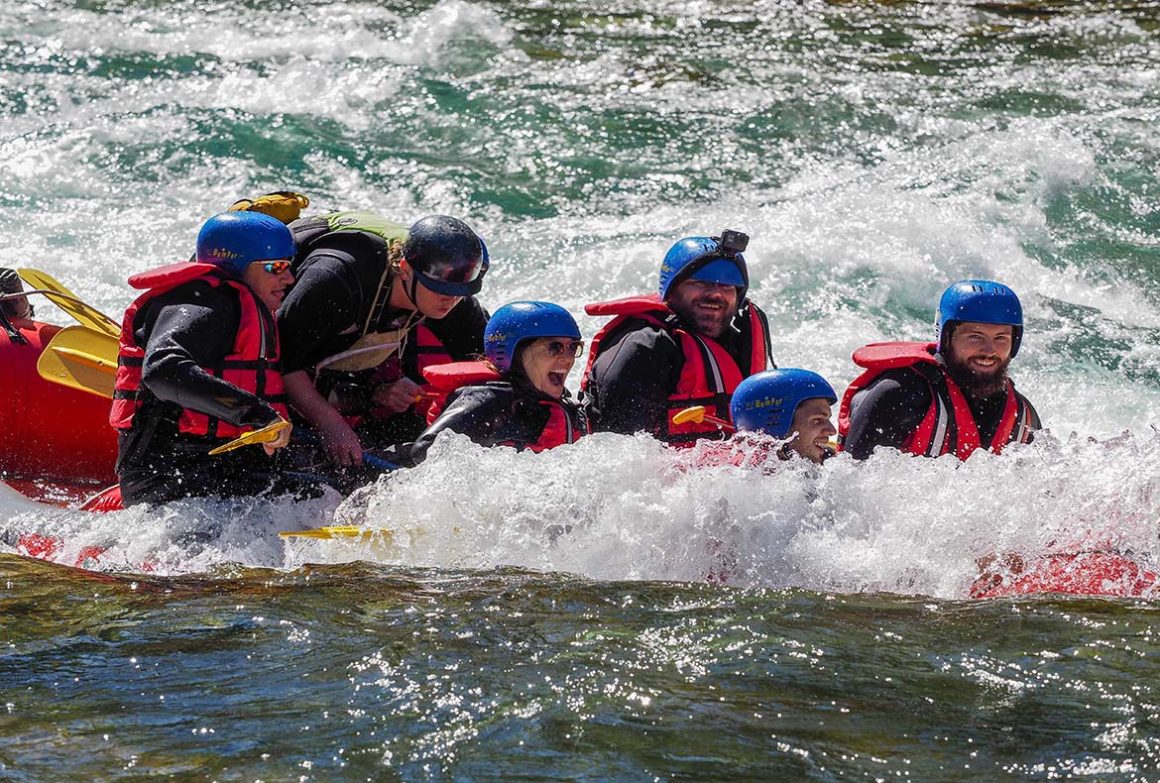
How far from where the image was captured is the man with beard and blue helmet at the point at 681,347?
602 centimetres

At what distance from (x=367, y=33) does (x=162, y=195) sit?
9.70ft

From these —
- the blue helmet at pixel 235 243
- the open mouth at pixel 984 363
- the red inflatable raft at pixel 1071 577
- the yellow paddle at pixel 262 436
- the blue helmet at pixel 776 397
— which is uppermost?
the blue helmet at pixel 235 243

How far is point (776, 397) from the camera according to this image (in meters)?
5.38

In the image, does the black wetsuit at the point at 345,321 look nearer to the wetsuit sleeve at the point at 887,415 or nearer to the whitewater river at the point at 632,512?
A: the whitewater river at the point at 632,512

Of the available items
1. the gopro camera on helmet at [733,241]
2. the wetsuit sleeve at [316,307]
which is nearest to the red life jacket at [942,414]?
the gopro camera on helmet at [733,241]

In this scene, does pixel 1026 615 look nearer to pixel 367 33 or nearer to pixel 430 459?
pixel 430 459

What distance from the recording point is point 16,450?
22.0ft

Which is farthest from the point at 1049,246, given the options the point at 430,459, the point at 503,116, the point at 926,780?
the point at 926,780

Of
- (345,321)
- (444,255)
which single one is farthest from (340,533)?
(444,255)

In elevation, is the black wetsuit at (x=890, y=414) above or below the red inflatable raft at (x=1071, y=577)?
above

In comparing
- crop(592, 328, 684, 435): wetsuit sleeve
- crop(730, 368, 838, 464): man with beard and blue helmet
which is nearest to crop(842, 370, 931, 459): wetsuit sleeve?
crop(730, 368, 838, 464): man with beard and blue helmet

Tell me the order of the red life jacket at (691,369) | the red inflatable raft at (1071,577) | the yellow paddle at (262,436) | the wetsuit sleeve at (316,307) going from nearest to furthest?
the red inflatable raft at (1071,577) < the yellow paddle at (262,436) < the wetsuit sleeve at (316,307) < the red life jacket at (691,369)

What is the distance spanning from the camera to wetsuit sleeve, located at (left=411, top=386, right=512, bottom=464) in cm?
554

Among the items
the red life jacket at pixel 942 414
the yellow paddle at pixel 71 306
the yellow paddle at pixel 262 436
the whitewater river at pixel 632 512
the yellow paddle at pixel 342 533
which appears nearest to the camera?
the whitewater river at pixel 632 512
